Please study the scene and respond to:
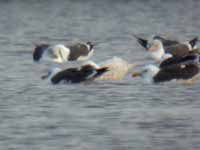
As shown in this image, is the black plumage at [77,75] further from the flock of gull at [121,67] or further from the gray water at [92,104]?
the gray water at [92,104]

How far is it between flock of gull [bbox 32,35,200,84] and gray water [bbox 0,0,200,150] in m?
Answer: 0.18

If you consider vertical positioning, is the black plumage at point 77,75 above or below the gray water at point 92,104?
above

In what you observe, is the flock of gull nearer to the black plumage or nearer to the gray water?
the black plumage

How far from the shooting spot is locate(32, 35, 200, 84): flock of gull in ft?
57.0

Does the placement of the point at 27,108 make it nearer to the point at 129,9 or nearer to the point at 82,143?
the point at 82,143

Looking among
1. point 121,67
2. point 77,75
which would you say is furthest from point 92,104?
point 121,67

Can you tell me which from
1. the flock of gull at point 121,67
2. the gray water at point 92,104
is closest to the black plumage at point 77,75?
the flock of gull at point 121,67

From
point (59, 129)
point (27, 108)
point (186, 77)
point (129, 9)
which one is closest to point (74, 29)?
point (129, 9)

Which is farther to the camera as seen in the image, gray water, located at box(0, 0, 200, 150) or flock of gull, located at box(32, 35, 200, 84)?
flock of gull, located at box(32, 35, 200, 84)

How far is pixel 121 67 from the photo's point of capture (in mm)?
18172

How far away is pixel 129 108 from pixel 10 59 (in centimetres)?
587

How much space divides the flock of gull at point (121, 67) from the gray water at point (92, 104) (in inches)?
7.0

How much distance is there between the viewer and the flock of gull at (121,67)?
1738 centimetres

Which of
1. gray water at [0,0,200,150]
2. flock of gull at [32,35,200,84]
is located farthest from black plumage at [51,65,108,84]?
gray water at [0,0,200,150]
